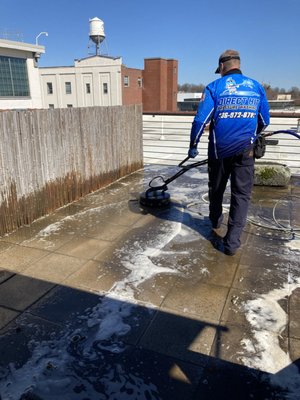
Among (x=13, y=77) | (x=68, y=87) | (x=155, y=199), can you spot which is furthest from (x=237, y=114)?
(x=68, y=87)

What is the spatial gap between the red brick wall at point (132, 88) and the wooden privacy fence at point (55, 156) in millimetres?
34864

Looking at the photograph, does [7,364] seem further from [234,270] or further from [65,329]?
[234,270]

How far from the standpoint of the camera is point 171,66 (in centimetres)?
4288

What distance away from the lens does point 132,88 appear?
135ft

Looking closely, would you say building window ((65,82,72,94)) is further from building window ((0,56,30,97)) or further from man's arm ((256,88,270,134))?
man's arm ((256,88,270,134))

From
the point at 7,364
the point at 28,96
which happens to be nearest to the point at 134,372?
the point at 7,364

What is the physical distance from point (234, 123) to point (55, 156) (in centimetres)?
279

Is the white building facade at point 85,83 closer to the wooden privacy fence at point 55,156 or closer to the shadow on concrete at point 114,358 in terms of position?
the wooden privacy fence at point 55,156

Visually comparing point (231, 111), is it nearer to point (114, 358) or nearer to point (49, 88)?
point (114, 358)

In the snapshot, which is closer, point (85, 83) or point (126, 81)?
point (126, 81)

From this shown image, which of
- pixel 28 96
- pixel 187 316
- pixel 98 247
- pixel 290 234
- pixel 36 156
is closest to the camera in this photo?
pixel 187 316

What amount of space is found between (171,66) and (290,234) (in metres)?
42.8

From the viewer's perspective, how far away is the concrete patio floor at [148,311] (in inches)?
77.4

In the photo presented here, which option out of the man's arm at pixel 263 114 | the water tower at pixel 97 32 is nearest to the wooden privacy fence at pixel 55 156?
the man's arm at pixel 263 114
